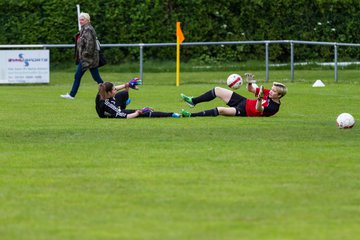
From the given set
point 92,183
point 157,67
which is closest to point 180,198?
point 92,183

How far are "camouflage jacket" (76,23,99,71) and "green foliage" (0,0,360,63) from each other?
401 inches

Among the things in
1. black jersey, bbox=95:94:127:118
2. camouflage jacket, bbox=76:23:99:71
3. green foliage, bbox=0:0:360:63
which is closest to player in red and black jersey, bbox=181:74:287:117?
black jersey, bbox=95:94:127:118

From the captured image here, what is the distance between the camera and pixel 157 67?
36281mm

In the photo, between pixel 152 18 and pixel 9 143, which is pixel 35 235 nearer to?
pixel 9 143

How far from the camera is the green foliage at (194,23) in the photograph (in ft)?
119

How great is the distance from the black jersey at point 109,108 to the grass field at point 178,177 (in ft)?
1.36

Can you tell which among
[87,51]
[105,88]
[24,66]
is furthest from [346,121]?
[24,66]

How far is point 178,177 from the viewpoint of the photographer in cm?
1251

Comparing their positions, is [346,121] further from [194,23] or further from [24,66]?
[194,23]

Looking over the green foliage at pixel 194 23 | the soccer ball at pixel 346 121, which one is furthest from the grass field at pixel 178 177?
the green foliage at pixel 194 23

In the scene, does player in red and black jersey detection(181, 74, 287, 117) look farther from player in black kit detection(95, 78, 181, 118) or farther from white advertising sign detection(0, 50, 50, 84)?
white advertising sign detection(0, 50, 50, 84)

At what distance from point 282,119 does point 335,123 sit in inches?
42.9

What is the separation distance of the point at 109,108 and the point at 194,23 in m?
17.0

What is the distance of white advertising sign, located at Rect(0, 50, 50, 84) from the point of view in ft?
104
